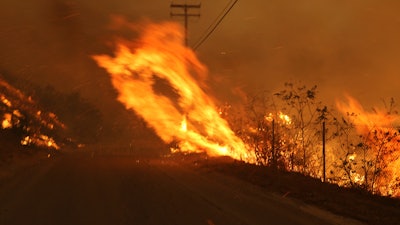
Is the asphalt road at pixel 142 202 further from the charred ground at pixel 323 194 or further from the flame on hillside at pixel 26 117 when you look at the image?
the flame on hillside at pixel 26 117

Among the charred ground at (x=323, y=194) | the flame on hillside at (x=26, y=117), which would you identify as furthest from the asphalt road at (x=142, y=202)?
the flame on hillside at (x=26, y=117)

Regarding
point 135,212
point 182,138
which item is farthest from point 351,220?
point 182,138

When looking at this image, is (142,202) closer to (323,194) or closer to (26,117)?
(323,194)

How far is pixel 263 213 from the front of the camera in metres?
11.6

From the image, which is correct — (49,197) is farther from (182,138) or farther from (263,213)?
(182,138)

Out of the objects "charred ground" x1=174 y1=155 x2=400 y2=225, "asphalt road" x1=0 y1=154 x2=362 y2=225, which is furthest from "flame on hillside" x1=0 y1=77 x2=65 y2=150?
"charred ground" x1=174 y1=155 x2=400 y2=225

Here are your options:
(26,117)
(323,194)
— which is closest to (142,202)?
(323,194)

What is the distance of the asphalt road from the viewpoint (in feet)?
34.2

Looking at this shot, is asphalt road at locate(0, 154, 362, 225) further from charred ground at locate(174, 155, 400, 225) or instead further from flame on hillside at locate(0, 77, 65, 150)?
flame on hillside at locate(0, 77, 65, 150)

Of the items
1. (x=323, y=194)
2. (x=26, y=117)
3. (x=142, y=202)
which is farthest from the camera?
(x=26, y=117)

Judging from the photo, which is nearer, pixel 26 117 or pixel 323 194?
pixel 323 194

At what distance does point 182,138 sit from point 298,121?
20.3m

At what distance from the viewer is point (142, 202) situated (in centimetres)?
1251

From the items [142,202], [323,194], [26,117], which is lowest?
[142,202]
